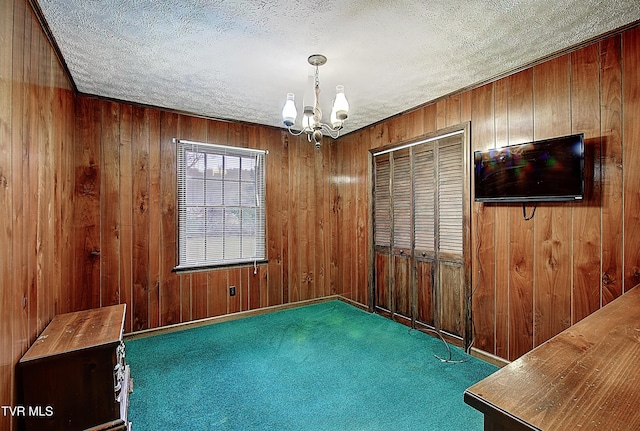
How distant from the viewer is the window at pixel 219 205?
3.79 metres

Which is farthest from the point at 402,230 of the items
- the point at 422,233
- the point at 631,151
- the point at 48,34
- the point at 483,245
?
the point at 48,34

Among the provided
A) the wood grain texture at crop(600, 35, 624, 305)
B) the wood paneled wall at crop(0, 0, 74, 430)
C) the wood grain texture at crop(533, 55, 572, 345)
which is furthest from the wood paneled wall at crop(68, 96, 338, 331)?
the wood grain texture at crop(600, 35, 624, 305)

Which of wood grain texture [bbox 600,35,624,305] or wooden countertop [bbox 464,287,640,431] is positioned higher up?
wood grain texture [bbox 600,35,624,305]

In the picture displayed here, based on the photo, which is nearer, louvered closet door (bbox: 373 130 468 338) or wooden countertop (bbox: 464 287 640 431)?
wooden countertop (bbox: 464 287 640 431)

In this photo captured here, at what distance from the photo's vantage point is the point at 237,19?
1.97m

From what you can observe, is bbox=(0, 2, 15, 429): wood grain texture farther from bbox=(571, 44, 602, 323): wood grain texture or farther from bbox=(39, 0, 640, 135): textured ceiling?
bbox=(571, 44, 602, 323): wood grain texture

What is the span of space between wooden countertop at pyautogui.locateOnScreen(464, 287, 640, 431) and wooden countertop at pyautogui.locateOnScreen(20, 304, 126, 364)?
1875 mm

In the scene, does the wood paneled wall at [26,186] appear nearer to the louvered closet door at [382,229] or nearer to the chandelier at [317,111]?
the chandelier at [317,111]

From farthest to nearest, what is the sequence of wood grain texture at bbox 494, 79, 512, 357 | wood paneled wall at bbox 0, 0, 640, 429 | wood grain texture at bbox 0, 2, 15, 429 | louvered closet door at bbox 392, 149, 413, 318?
1. louvered closet door at bbox 392, 149, 413, 318
2. wood grain texture at bbox 494, 79, 512, 357
3. wood paneled wall at bbox 0, 0, 640, 429
4. wood grain texture at bbox 0, 2, 15, 429

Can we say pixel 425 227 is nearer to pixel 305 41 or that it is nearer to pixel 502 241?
pixel 502 241

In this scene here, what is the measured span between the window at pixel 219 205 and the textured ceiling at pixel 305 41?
0.89m

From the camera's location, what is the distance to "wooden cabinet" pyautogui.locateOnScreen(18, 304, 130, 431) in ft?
5.17

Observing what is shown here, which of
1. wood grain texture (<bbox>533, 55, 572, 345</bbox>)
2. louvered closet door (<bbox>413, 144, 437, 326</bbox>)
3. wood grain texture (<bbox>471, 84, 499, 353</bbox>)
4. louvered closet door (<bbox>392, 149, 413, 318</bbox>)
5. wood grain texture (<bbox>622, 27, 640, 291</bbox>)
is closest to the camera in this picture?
wood grain texture (<bbox>622, 27, 640, 291</bbox>)

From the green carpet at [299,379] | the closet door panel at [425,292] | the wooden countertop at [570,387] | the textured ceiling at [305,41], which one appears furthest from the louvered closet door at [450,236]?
the wooden countertop at [570,387]
